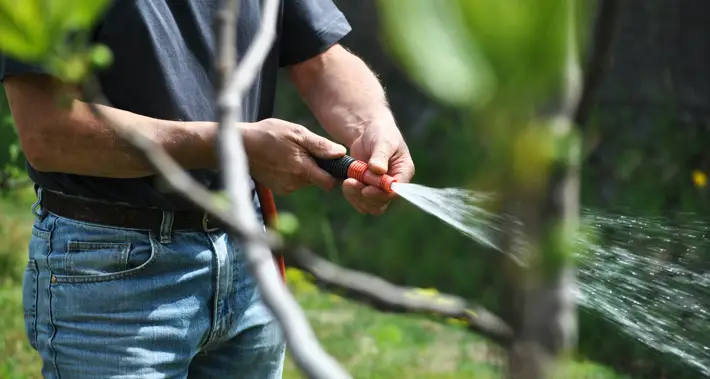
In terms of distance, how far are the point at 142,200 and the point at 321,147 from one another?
363mm

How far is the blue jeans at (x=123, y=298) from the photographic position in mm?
2021

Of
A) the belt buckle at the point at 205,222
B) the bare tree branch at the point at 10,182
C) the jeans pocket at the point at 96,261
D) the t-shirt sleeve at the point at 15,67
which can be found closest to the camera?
the t-shirt sleeve at the point at 15,67

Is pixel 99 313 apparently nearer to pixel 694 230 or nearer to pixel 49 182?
pixel 49 182

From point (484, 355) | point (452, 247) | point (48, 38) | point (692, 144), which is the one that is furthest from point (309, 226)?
point (48, 38)

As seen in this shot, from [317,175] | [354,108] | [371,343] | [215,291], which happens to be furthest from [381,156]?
[371,343]

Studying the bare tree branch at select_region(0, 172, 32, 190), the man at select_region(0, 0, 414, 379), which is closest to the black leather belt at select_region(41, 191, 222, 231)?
the man at select_region(0, 0, 414, 379)

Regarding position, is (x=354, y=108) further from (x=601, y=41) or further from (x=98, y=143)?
(x=601, y=41)

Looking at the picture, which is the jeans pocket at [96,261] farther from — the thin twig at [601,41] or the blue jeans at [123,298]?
the thin twig at [601,41]

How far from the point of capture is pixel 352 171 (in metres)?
2.05

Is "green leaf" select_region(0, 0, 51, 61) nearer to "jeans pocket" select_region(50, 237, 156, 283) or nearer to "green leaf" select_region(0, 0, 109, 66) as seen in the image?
"green leaf" select_region(0, 0, 109, 66)

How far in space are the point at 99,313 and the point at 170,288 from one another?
14 cm

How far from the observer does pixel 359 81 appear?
8.03 feet

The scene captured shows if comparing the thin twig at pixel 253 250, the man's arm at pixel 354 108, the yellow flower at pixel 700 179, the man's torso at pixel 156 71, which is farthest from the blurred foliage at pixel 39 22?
→ the yellow flower at pixel 700 179

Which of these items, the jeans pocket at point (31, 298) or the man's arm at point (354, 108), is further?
the man's arm at point (354, 108)
